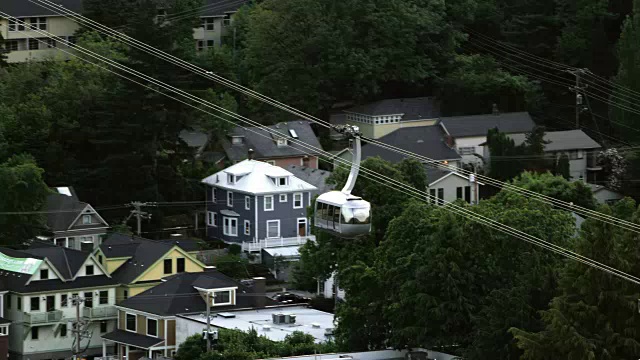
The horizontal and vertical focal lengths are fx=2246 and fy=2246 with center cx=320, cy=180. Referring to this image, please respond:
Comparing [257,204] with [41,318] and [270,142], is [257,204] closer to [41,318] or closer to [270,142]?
[270,142]

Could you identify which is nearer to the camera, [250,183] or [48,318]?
[48,318]

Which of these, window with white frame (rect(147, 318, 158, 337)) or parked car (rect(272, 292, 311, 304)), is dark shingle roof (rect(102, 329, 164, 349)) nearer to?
window with white frame (rect(147, 318, 158, 337))

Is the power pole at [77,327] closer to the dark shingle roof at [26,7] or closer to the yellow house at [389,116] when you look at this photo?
the yellow house at [389,116]

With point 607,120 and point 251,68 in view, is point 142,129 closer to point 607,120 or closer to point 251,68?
point 251,68

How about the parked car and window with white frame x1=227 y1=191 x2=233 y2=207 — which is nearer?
the parked car

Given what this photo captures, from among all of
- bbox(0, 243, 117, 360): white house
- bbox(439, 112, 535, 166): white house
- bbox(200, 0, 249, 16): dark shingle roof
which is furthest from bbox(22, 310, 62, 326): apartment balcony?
bbox(200, 0, 249, 16): dark shingle roof

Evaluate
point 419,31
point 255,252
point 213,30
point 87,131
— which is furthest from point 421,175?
point 213,30

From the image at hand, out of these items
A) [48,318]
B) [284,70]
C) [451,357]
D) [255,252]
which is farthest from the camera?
[284,70]
